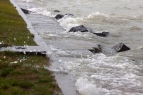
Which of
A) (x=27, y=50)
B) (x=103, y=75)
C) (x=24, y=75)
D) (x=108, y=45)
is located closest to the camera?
(x=24, y=75)

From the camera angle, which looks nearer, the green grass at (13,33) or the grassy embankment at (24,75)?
the grassy embankment at (24,75)

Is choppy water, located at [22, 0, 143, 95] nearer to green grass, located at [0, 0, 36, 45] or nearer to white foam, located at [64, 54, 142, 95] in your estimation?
white foam, located at [64, 54, 142, 95]

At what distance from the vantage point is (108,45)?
16.2 metres

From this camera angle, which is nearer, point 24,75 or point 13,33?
point 24,75

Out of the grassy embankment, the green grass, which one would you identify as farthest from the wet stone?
the green grass

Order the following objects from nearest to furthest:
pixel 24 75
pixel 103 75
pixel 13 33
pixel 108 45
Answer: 1. pixel 24 75
2. pixel 103 75
3. pixel 13 33
4. pixel 108 45

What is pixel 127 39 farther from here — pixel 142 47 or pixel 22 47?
pixel 22 47

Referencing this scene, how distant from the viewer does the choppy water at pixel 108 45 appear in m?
9.12

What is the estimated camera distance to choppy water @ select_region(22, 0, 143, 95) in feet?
29.9

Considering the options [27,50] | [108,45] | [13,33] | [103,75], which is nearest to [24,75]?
[27,50]

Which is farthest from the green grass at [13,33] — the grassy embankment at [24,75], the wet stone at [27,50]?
the wet stone at [27,50]

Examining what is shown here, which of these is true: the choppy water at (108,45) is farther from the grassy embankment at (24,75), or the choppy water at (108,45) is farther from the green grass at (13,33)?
the green grass at (13,33)

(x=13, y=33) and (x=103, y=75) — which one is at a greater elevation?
(x=13, y=33)

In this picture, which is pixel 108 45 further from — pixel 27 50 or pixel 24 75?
pixel 24 75
